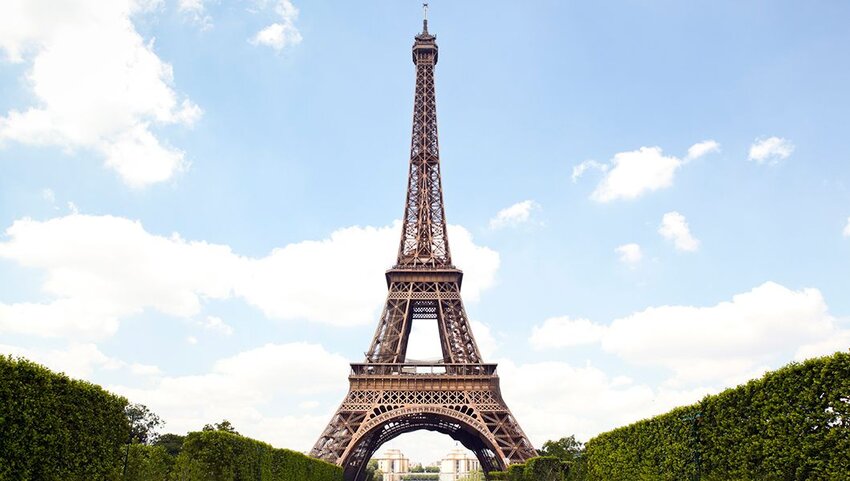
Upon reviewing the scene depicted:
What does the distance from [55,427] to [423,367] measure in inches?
1256

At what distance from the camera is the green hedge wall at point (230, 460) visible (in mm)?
26672

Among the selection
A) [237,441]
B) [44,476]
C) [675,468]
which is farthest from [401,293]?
[44,476]

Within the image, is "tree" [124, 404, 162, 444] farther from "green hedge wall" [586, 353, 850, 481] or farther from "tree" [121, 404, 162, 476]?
"green hedge wall" [586, 353, 850, 481]

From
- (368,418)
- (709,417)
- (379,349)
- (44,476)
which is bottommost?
(44,476)

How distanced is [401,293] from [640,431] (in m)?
25.2

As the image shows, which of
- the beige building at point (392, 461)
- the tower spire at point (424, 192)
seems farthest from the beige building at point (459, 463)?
the tower spire at point (424, 192)

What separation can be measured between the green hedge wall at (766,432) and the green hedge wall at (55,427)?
1935 centimetres

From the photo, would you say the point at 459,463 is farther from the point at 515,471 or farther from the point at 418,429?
the point at 515,471

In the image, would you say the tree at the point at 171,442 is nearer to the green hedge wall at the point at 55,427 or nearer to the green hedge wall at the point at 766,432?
the green hedge wall at the point at 55,427

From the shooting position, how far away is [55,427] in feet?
60.0

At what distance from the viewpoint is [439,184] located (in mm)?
55156

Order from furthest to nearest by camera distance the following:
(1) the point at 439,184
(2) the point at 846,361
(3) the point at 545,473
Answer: (1) the point at 439,184, (3) the point at 545,473, (2) the point at 846,361

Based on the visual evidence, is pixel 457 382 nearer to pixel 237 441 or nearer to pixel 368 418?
pixel 368 418

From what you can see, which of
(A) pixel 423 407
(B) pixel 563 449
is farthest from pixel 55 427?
(B) pixel 563 449
